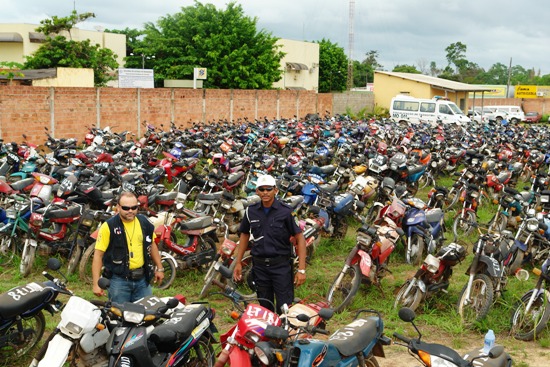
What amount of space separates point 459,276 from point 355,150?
6730 millimetres

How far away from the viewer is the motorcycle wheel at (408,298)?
6.31 m

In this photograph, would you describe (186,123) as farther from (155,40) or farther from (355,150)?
(155,40)

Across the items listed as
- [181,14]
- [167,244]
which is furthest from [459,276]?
[181,14]

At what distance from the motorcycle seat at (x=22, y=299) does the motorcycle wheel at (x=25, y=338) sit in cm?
39

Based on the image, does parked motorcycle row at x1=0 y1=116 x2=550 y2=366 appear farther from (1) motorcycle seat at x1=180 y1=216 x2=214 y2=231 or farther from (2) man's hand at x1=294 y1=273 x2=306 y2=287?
(2) man's hand at x1=294 y1=273 x2=306 y2=287

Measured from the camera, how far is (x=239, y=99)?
2428 centimetres

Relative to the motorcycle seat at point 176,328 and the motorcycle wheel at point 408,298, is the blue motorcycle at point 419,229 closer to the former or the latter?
the motorcycle wheel at point 408,298

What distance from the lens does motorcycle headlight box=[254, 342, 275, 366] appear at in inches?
141

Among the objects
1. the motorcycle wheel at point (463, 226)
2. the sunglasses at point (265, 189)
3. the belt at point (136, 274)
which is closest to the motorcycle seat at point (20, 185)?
the belt at point (136, 274)

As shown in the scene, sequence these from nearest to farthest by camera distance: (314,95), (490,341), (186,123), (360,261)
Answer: (490,341) < (360,261) < (186,123) < (314,95)

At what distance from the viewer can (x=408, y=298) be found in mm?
6445

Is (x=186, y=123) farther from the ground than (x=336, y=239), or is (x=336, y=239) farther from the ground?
(x=186, y=123)

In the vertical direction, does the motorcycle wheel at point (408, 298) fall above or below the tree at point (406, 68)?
below

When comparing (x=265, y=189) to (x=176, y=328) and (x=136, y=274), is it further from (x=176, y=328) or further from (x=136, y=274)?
(x=176, y=328)
